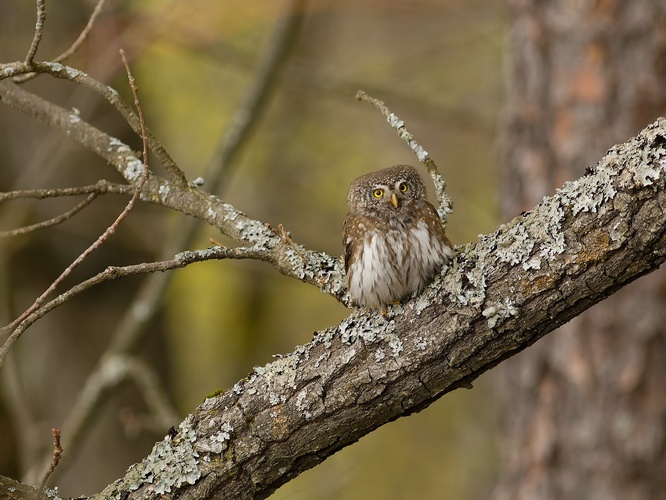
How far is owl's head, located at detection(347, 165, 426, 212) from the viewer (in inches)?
125

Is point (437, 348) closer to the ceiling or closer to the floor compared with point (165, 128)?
closer to the floor

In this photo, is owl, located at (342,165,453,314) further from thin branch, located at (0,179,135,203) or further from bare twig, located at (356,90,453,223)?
thin branch, located at (0,179,135,203)

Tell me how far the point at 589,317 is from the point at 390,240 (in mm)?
2541

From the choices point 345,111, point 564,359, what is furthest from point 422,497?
point 564,359

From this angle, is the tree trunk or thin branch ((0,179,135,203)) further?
the tree trunk

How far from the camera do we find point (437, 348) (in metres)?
2.35

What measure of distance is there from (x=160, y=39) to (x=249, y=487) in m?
4.00

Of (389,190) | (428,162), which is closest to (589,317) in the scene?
(389,190)

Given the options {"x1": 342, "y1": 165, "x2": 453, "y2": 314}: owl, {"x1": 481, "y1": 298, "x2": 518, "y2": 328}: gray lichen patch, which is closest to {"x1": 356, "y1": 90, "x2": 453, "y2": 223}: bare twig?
{"x1": 342, "y1": 165, "x2": 453, "y2": 314}: owl

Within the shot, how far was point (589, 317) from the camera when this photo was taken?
511cm

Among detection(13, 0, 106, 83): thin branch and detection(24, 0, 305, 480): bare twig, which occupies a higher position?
detection(24, 0, 305, 480): bare twig

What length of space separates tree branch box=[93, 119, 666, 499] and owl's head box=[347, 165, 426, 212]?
0.68 m

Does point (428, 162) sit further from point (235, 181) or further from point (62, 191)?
point (235, 181)

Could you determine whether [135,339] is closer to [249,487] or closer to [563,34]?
[249,487]
